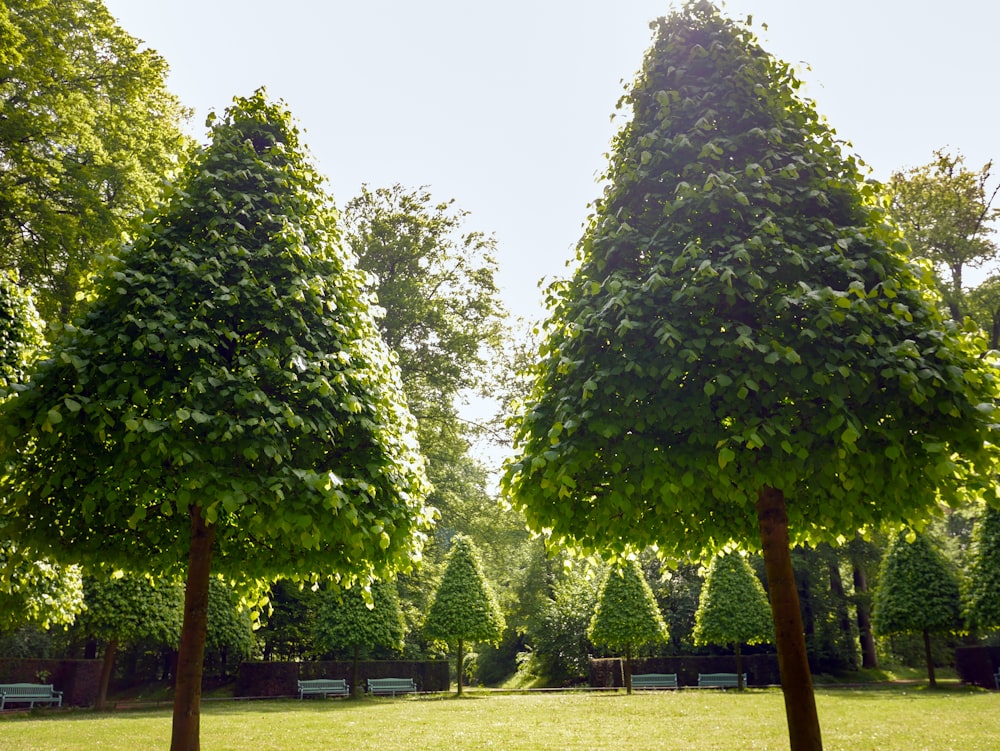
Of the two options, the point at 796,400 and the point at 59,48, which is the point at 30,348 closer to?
the point at 796,400

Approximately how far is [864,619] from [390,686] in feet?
81.8

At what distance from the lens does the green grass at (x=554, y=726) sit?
1131cm

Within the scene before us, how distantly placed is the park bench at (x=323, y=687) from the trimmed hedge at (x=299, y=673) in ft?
2.95

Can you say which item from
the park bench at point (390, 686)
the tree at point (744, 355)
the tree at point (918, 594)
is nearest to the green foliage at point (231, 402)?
the tree at point (744, 355)

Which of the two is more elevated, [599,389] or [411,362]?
[411,362]

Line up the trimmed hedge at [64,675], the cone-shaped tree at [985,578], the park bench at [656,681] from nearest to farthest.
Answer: the cone-shaped tree at [985,578] → the trimmed hedge at [64,675] → the park bench at [656,681]

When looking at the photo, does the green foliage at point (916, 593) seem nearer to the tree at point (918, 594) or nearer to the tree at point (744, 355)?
the tree at point (918, 594)

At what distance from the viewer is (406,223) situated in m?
30.1

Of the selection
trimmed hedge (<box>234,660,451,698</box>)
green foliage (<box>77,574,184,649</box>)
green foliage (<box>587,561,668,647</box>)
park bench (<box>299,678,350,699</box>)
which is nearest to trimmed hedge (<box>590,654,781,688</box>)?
green foliage (<box>587,561,668,647</box>)

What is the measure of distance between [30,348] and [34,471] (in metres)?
3.39

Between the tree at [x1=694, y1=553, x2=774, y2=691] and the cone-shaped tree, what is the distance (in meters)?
6.56

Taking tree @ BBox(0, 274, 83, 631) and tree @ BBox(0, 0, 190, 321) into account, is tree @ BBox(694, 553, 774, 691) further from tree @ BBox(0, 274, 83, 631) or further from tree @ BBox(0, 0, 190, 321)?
tree @ BBox(0, 0, 190, 321)

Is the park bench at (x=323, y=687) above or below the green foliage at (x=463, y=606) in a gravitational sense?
below

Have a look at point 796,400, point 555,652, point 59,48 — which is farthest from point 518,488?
point 555,652
